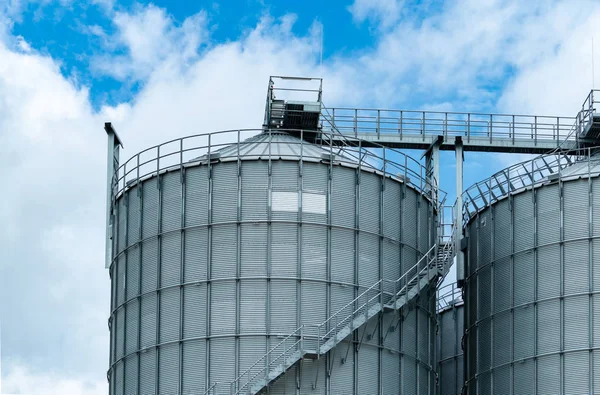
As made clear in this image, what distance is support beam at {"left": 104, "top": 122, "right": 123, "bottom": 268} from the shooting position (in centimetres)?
5525

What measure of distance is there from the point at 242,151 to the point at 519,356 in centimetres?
1294

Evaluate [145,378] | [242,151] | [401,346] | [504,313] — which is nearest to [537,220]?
[504,313]

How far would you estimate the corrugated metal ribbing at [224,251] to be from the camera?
49.2m

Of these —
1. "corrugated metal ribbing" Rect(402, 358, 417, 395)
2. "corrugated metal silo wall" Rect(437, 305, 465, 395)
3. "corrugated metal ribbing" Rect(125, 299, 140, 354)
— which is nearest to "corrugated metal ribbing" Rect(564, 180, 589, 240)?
"corrugated metal ribbing" Rect(402, 358, 417, 395)

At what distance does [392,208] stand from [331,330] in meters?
5.72

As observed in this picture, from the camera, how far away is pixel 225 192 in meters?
50.3

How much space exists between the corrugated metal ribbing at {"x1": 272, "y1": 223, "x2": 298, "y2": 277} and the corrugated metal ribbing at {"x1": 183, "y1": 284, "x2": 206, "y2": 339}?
2.70 meters

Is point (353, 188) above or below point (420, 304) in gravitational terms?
above

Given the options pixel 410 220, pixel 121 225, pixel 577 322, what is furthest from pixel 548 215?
pixel 121 225

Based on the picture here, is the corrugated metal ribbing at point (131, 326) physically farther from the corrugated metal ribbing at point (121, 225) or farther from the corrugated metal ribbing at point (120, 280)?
the corrugated metal ribbing at point (121, 225)

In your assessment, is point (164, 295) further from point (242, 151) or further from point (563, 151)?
point (563, 151)

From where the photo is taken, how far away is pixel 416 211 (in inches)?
2079

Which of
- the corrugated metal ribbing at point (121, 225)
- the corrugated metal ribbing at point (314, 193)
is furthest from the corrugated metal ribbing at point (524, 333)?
the corrugated metal ribbing at point (121, 225)

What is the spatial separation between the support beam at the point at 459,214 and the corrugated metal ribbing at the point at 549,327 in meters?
5.36
